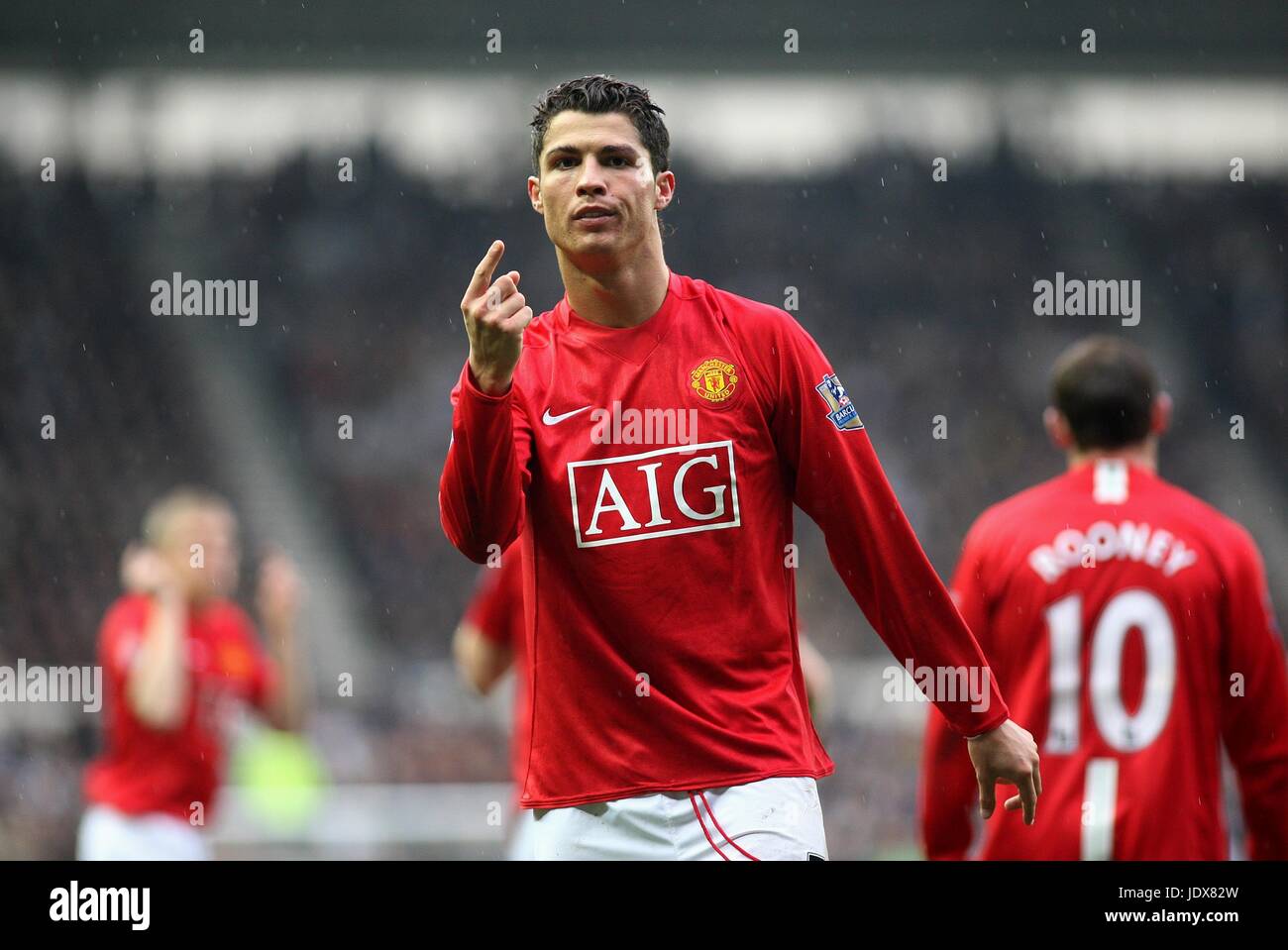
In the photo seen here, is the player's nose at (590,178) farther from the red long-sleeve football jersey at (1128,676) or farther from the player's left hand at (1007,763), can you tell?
the red long-sleeve football jersey at (1128,676)

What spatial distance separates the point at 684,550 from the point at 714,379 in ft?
1.16

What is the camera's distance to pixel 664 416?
2.96m

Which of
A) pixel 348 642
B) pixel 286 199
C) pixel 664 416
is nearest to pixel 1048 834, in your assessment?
pixel 664 416

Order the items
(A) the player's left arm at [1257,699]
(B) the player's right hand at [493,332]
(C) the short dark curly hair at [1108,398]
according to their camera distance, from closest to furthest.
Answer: (B) the player's right hand at [493,332] → (A) the player's left arm at [1257,699] → (C) the short dark curly hair at [1108,398]

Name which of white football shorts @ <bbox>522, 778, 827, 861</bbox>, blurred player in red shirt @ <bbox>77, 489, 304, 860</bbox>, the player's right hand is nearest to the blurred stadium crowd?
blurred player in red shirt @ <bbox>77, 489, 304, 860</bbox>

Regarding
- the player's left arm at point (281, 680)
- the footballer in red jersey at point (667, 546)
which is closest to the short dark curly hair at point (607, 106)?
the footballer in red jersey at point (667, 546)

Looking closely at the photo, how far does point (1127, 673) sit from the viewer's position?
3820 millimetres

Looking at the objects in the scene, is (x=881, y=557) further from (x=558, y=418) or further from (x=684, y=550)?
(x=558, y=418)

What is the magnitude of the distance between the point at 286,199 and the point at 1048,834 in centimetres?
1418

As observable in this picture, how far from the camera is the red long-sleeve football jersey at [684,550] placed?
9.54 feet

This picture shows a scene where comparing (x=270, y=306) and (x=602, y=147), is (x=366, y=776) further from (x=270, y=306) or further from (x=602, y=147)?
(x=602, y=147)

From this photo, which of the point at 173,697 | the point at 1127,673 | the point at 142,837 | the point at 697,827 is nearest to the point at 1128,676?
the point at 1127,673

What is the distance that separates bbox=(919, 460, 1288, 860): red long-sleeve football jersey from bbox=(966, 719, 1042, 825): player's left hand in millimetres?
898

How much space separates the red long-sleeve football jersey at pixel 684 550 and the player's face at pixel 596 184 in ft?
0.54
